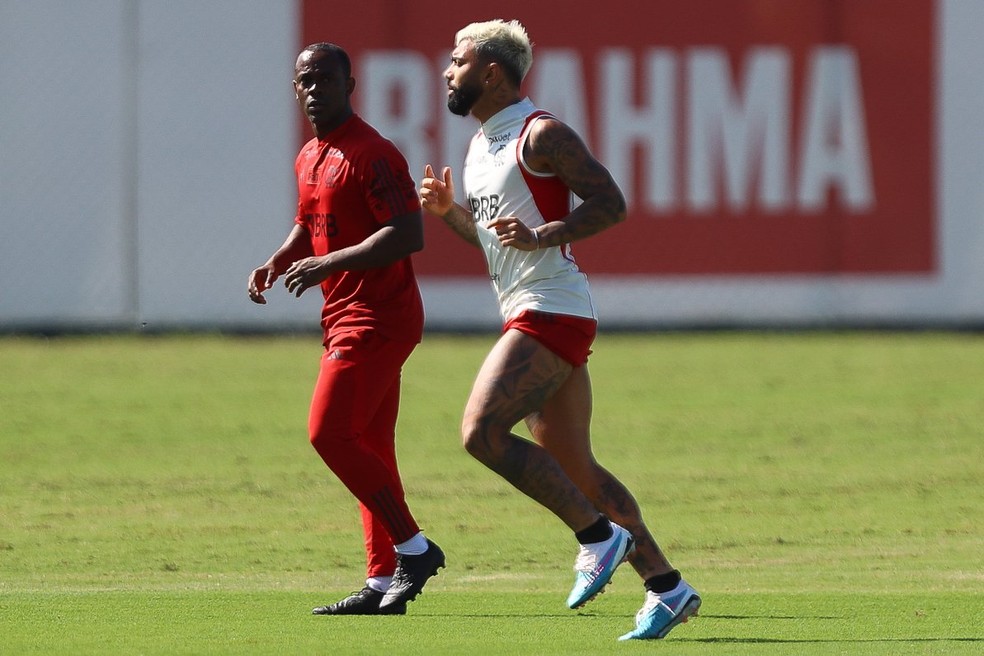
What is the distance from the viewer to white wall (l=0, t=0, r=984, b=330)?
55.1ft

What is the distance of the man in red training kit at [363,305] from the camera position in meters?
6.50

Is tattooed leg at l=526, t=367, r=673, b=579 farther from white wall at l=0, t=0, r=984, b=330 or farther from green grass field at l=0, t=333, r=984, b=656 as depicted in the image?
white wall at l=0, t=0, r=984, b=330

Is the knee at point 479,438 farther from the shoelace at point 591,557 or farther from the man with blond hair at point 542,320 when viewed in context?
the shoelace at point 591,557

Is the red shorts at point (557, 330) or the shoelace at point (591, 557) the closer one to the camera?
the shoelace at point (591, 557)

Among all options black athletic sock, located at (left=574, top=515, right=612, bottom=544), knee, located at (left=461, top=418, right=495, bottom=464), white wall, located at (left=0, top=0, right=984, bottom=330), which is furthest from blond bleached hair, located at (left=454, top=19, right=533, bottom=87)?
white wall, located at (left=0, top=0, right=984, bottom=330)

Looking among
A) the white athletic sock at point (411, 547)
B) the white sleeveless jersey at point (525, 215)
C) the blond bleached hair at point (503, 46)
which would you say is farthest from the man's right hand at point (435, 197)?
the white athletic sock at point (411, 547)

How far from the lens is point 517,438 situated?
6.12 meters

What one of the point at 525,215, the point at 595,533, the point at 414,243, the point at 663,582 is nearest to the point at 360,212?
the point at 414,243

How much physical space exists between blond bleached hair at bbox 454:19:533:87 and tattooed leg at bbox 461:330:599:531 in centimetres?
102

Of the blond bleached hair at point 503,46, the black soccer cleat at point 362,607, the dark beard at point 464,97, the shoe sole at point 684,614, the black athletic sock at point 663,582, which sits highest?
the blond bleached hair at point 503,46

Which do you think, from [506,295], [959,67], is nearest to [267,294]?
[959,67]

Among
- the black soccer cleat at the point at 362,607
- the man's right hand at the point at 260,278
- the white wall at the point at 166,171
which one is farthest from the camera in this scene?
the white wall at the point at 166,171

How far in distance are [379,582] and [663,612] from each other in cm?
118

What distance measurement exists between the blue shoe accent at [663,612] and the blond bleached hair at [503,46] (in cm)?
187
